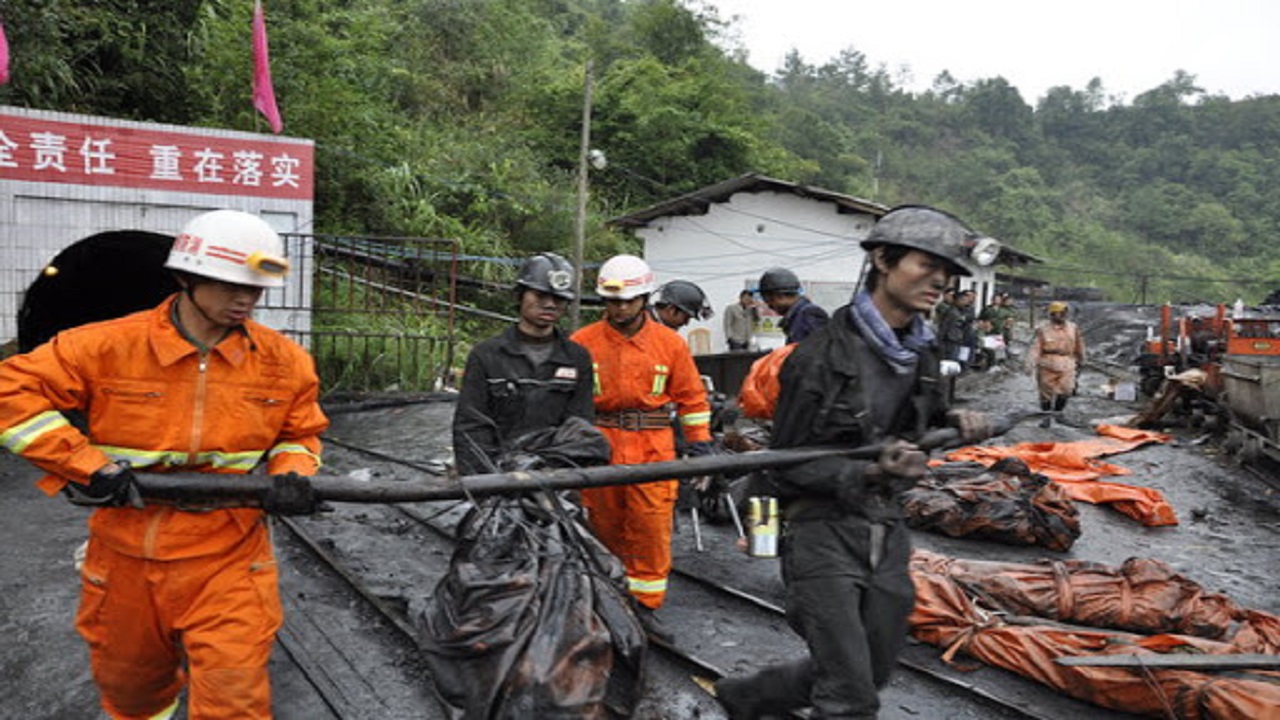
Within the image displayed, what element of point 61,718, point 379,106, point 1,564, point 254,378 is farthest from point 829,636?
point 379,106

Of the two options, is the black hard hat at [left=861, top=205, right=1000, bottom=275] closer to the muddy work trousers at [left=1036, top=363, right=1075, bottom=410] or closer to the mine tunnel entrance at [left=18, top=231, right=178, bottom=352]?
the muddy work trousers at [left=1036, top=363, right=1075, bottom=410]

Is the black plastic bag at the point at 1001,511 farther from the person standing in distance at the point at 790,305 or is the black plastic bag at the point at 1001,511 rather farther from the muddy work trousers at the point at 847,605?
the muddy work trousers at the point at 847,605

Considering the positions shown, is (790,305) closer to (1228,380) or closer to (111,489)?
(111,489)

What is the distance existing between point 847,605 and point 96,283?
580 inches

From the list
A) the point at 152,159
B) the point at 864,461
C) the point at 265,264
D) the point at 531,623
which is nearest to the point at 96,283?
the point at 152,159

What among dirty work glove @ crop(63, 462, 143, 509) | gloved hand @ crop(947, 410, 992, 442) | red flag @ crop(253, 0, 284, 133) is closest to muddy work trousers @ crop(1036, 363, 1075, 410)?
gloved hand @ crop(947, 410, 992, 442)

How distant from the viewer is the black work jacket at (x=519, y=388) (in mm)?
4160

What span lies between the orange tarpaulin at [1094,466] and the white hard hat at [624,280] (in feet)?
18.3

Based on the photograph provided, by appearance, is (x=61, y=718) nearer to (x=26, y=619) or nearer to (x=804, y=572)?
(x=26, y=619)

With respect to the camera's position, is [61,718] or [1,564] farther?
[1,564]

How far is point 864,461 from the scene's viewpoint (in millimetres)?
2686

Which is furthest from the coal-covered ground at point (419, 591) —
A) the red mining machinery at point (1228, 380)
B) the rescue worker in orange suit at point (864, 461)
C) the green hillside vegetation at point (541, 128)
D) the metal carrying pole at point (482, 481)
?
the green hillside vegetation at point (541, 128)

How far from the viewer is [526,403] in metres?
4.21

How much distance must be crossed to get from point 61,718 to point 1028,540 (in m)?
6.35
